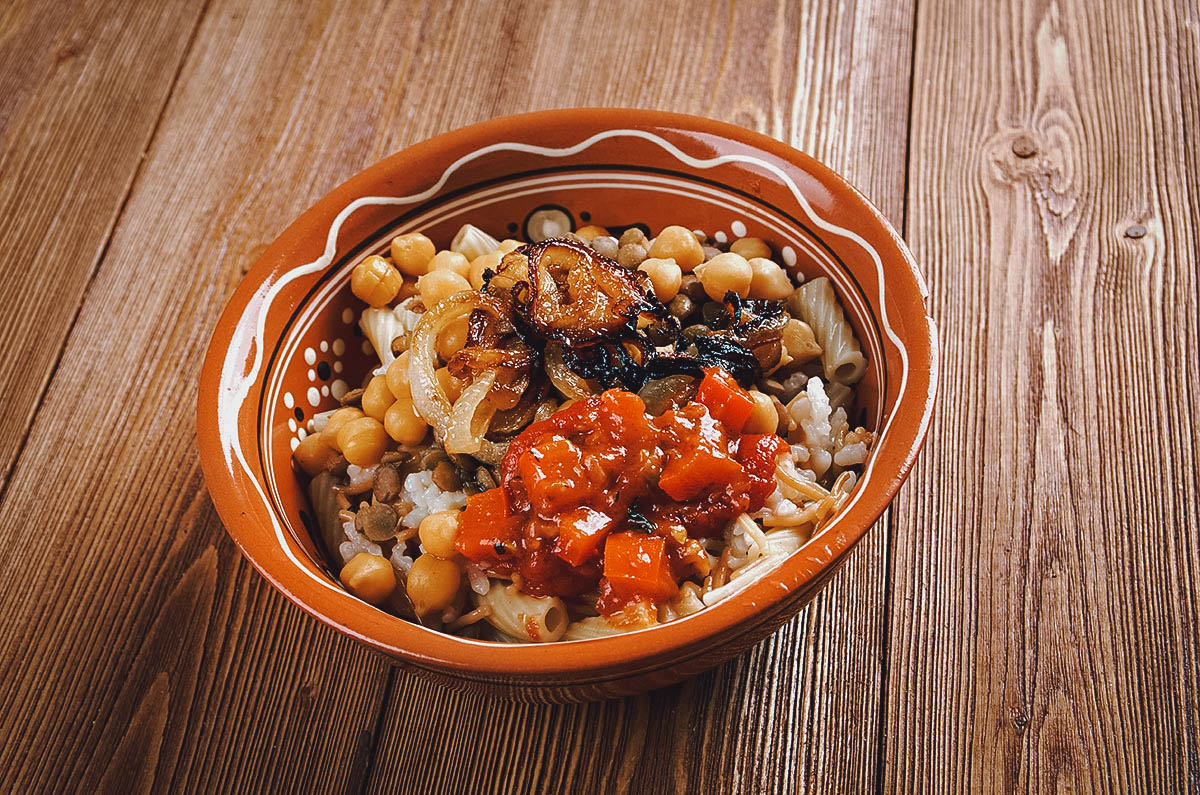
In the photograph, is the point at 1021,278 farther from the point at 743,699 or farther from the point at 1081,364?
the point at 743,699

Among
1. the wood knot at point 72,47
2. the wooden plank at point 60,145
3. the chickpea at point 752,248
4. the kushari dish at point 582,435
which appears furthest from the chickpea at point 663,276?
the wood knot at point 72,47

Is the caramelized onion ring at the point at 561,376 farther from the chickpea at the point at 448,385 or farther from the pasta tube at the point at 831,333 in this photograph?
the pasta tube at the point at 831,333

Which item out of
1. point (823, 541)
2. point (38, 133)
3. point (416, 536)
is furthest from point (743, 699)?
point (38, 133)

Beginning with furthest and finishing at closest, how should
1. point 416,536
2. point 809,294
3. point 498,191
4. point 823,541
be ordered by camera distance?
1. point 498,191
2. point 809,294
3. point 416,536
4. point 823,541

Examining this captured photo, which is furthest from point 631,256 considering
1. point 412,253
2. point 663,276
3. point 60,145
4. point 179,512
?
point 60,145

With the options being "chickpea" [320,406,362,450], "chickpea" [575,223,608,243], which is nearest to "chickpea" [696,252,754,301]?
"chickpea" [575,223,608,243]
